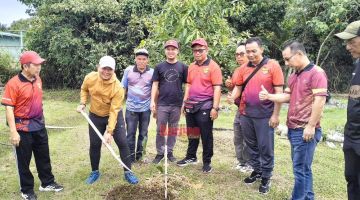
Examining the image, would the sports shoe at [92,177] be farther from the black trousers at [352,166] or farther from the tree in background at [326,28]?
the tree in background at [326,28]

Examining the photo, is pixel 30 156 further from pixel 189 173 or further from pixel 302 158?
pixel 302 158

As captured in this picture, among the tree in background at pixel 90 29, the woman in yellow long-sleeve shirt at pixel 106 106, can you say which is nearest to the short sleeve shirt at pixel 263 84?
the woman in yellow long-sleeve shirt at pixel 106 106

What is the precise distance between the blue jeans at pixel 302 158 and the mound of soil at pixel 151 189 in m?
1.41

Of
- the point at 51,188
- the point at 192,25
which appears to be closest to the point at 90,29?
the point at 192,25

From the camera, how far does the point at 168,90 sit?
5.57 metres

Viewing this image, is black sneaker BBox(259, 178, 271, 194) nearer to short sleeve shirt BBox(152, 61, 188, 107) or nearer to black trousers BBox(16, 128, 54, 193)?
short sleeve shirt BBox(152, 61, 188, 107)

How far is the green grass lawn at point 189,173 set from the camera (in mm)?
4910

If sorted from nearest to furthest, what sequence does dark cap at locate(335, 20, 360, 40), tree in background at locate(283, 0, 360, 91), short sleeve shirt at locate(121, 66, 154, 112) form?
dark cap at locate(335, 20, 360, 40) → short sleeve shirt at locate(121, 66, 154, 112) → tree in background at locate(283, 0, 360, 91)

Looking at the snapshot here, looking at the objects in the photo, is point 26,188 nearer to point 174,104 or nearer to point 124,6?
point 174,104

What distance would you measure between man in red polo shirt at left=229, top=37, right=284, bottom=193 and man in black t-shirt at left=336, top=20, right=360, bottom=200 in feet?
3.41

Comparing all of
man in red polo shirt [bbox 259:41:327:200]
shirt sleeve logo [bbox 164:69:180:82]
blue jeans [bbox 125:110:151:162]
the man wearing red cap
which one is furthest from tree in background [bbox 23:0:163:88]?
man in red polo shirt [bbox 259:41:327:200]

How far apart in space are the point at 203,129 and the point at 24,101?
7.51 ft

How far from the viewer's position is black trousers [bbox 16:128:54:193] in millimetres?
4648

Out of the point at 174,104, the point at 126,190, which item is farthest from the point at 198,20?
the point at 126,190
